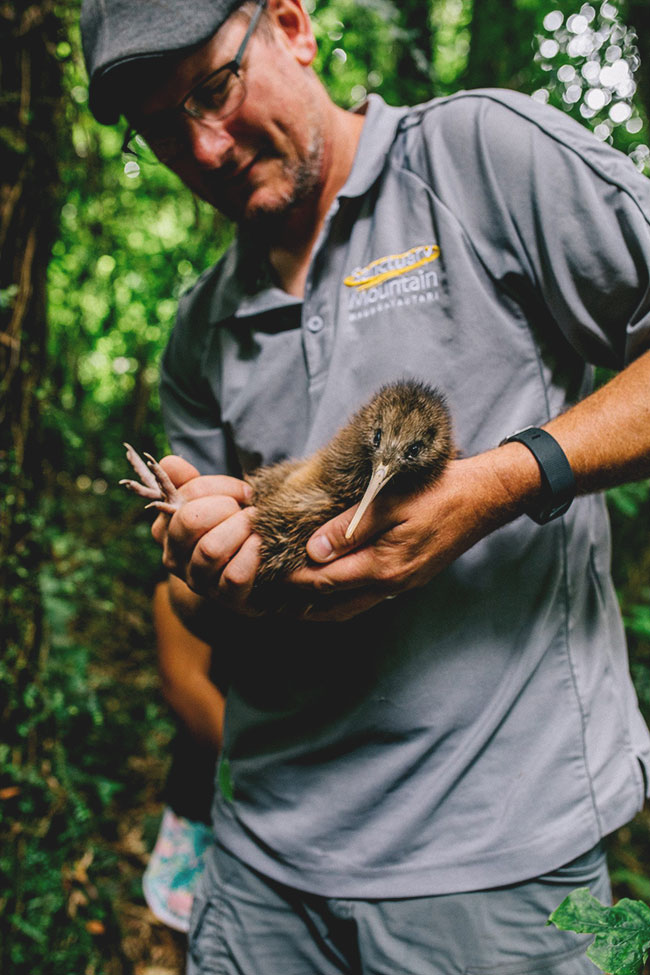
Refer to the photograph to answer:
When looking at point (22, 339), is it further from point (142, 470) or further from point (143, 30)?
point (143, 30)

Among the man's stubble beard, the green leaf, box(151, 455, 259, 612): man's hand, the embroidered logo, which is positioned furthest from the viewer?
the man's stubble beard

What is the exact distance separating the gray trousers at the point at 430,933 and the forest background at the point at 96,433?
126 centimetres

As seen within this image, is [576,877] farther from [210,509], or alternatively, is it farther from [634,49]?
[634,49]

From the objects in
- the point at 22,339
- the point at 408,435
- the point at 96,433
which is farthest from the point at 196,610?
the point at 96,433

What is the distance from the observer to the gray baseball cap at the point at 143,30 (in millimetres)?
1766

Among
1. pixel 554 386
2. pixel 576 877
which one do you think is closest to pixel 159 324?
pixel 554 386

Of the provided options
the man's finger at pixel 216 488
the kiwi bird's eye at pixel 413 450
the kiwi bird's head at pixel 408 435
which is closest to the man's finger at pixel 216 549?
the man's finger at pixel 216 488

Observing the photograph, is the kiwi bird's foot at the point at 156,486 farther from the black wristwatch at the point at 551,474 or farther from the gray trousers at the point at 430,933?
the gray trousers at the point at 430,933

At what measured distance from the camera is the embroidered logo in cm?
171

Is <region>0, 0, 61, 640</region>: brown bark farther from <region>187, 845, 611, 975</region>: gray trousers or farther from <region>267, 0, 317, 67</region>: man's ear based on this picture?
<region>187, 845, 611, 975</region>: gray trousers

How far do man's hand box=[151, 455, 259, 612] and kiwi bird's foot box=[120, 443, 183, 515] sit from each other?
0.04 m

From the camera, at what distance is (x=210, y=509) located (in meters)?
1.66

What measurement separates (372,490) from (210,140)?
1.21 metres

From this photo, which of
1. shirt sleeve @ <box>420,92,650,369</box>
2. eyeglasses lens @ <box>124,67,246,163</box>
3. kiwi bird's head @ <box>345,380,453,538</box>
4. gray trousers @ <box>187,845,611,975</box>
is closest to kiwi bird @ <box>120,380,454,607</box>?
kiwi bird's head @ <box>345,380,453,538</box>
